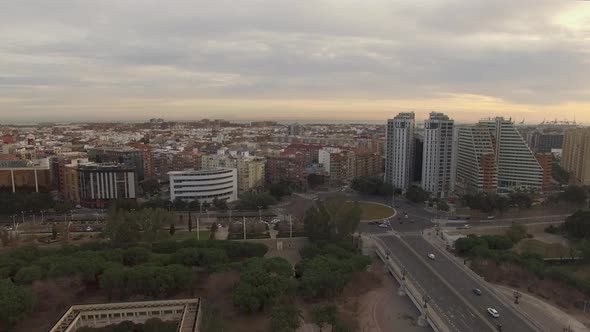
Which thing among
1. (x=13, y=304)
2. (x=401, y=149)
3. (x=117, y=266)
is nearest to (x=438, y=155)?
(x=401, y=149)

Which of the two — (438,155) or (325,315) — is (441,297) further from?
(438,155)

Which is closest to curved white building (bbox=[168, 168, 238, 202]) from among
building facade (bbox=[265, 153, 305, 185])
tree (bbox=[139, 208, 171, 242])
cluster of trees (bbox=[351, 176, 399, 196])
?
building facade (bbox=[265, 153, 305, 185])

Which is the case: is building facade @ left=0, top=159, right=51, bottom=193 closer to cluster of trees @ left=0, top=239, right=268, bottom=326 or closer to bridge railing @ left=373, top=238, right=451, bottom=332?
cluster of trees @ left=0, top=239, right=268, bottom=326

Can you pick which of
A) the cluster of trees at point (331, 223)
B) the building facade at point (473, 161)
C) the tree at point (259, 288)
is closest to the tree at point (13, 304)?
the tree at point (259, 288)

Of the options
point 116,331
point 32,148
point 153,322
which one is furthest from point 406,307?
point 32,148

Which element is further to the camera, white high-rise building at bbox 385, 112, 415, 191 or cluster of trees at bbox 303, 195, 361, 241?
white high-rise building at bbox 385, 112, 415, 191

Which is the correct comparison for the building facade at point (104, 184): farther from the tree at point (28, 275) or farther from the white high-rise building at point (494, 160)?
the white high-rise building at point (494, 160)

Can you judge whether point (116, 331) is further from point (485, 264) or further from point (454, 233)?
point (454, 233)
